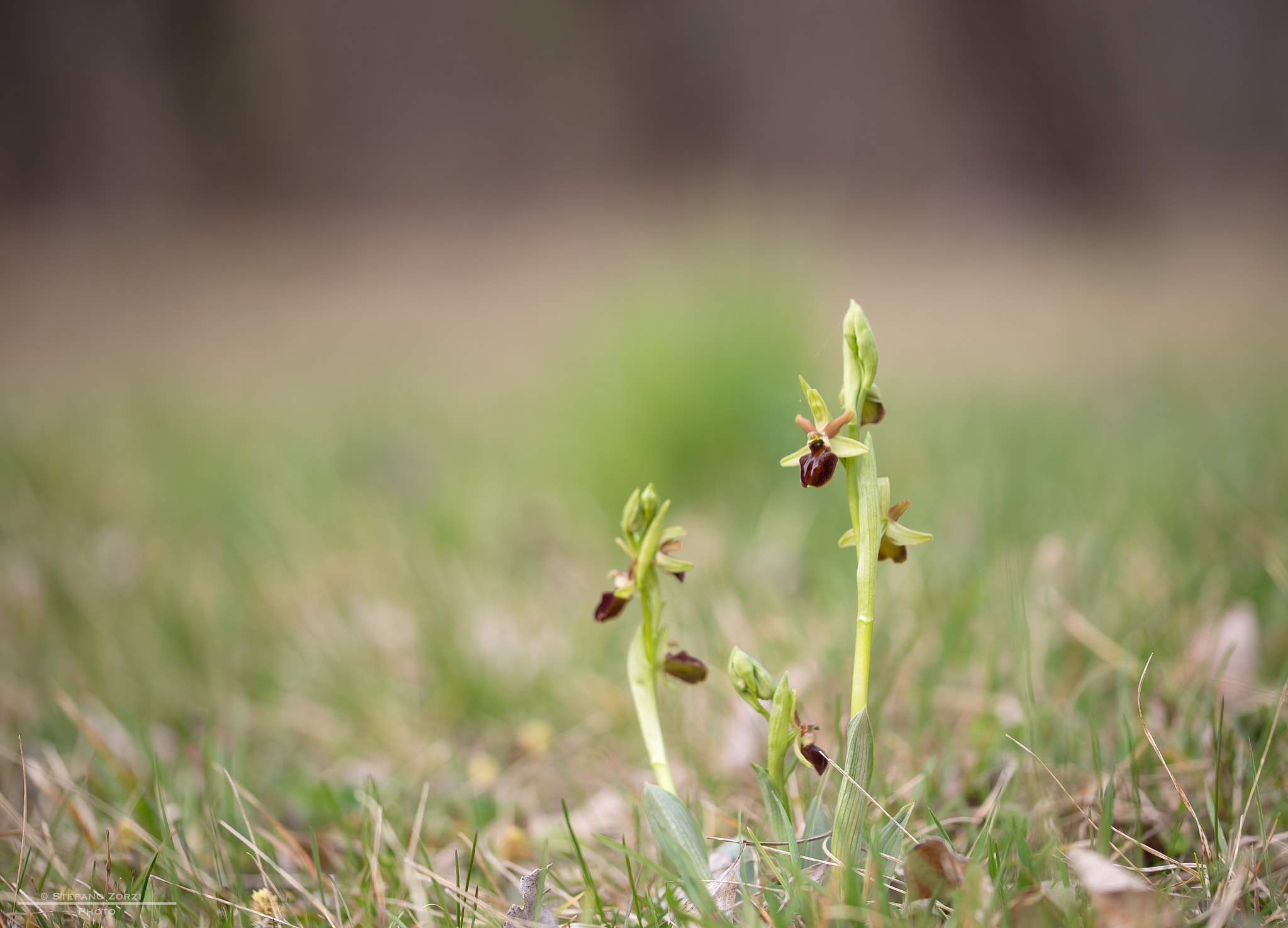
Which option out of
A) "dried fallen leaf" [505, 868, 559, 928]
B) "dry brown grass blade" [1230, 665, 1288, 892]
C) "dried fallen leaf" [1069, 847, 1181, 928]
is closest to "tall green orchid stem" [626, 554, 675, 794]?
"dried fallen leaf" [505, 868, 559, 928]

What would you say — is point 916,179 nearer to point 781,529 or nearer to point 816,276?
point 816,276

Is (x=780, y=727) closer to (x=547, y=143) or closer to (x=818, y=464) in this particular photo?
(x=818, y=464)

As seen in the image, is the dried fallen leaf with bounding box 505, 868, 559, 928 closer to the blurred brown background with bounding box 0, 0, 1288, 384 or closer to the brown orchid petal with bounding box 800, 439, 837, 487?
the brown orchid petal with bounding box 800, 439, 837, 487

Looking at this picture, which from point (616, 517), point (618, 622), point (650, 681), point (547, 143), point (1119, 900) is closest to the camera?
point (1119, 900)

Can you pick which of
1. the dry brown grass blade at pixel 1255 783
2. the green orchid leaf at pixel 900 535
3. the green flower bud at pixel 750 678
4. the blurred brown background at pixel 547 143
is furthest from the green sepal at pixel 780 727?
the blurred brown background at pixel 547 143

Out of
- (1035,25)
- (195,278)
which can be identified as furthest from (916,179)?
(195,278)

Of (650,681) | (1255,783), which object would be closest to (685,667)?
(650,681)
